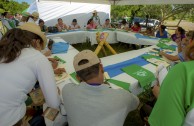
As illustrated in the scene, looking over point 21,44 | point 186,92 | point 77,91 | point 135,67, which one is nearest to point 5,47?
point 21,44

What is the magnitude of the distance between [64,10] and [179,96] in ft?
28.4

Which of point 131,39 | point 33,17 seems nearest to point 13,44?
point 33,17

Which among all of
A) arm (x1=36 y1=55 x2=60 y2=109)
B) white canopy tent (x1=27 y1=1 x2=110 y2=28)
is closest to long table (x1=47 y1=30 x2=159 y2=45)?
white canopy tent (x1=27 y1=1 x2=110 y2=28)

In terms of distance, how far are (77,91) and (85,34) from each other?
16.9 feet

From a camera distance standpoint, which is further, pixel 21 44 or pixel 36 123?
pixel 36 123

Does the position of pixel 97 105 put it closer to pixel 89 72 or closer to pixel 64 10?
pixel 89 72

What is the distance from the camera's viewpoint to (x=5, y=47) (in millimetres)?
1083

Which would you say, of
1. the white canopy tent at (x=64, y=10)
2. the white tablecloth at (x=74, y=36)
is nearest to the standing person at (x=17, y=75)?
the white tablecloth at (x=74, y=36)

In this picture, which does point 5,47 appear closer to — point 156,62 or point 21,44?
point 21,44

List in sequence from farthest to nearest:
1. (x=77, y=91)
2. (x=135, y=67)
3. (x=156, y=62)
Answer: (x=156, y=62)
(x=135, y=67)
(x=77, y=91)

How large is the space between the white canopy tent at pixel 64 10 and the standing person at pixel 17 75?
764cm

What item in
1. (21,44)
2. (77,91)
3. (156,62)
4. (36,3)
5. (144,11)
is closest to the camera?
(77,91)

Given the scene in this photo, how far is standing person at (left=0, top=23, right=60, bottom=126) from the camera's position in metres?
1.05

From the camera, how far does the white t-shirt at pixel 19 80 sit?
3.45 feet
